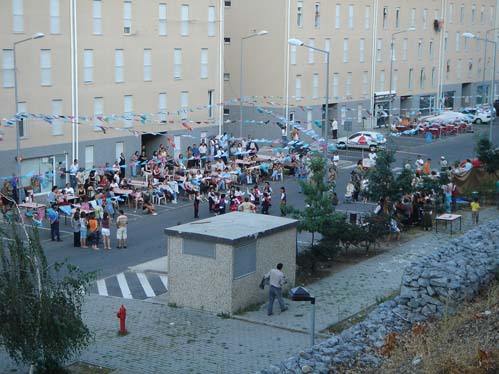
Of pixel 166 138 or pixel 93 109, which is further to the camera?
pixel 166 138

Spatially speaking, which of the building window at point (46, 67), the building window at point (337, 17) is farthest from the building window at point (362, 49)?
the building window at point (46, 67)

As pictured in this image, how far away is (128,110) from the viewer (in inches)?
1837

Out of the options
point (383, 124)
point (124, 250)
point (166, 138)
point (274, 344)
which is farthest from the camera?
point (383, 124)

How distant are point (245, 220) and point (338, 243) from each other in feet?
14.7

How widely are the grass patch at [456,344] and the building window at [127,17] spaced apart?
108 ft

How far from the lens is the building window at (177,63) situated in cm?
4972

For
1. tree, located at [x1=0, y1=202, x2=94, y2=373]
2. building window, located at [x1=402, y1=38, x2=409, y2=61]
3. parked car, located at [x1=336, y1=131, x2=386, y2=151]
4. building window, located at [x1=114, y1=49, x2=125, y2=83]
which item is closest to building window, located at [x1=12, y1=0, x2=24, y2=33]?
building window, located at [x1=114, y1=49, x2=125, y2=83]

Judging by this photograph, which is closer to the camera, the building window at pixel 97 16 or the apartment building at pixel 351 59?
the building window at pixel 97 16

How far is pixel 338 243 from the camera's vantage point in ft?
89.3

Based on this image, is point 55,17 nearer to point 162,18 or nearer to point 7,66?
point 7,66

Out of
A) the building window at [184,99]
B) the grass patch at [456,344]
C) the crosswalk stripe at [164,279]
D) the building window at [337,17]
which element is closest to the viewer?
the grass patch at [456,344]

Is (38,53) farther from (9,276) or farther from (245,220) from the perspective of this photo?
(9,276)

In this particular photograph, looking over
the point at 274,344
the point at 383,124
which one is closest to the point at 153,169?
the point at 274,344

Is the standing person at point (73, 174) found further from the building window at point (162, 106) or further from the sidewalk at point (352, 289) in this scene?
the sidewalk at point (352, 289)
